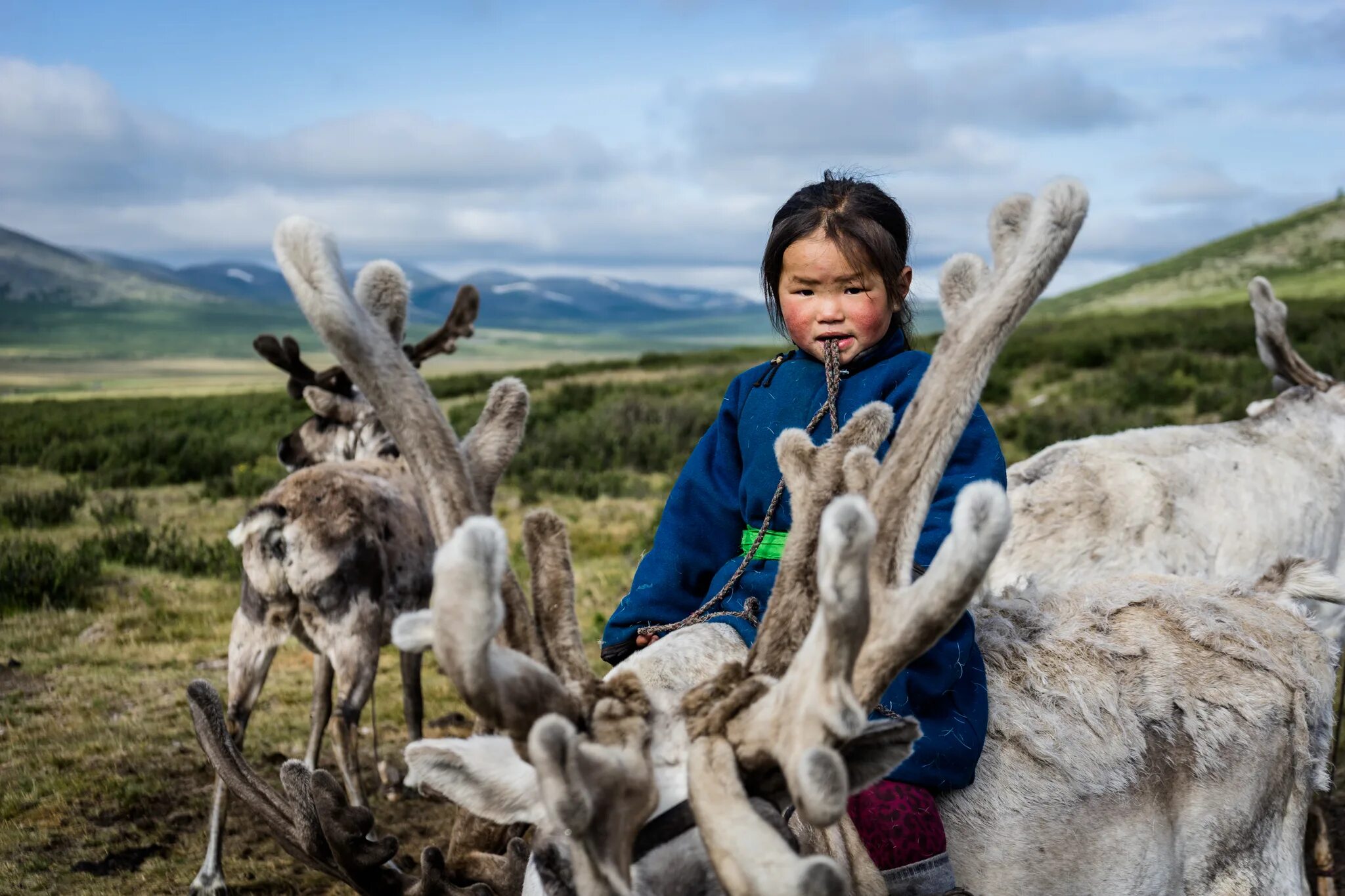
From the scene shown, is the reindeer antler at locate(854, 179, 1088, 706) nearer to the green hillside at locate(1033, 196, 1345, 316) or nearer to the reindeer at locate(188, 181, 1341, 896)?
the reindeer at locate(188, 181, 1341, 896)

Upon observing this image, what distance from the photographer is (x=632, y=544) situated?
1119 centimetres

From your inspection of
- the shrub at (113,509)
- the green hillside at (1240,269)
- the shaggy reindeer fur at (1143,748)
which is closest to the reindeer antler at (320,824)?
the shaggy reindeer fur at (1143,748)

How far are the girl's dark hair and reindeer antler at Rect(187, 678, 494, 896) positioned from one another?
5.60 ft

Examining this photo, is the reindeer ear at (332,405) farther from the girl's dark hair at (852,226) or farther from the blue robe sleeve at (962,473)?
the blue robe sleeve at (962,473)

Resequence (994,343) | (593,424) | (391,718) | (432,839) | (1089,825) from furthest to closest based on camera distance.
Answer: (593,424)
(391,718)
(432,839)
(1089,825)
(994,343)

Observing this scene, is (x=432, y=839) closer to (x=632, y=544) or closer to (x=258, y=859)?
(x=258, y=859)

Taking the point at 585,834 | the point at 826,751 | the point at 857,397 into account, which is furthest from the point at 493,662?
the point at 857,397

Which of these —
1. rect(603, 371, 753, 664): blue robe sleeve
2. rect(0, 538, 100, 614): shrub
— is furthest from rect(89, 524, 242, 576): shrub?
rect(603, 371, 753, 664): blue robe sleeve

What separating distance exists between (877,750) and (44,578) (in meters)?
9.25

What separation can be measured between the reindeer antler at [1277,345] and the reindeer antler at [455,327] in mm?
4462

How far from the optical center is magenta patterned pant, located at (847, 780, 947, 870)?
87.7 inches

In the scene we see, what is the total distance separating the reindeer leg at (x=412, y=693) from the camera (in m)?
5.91

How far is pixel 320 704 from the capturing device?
18.8 ft

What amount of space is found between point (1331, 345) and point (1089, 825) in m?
21.0
